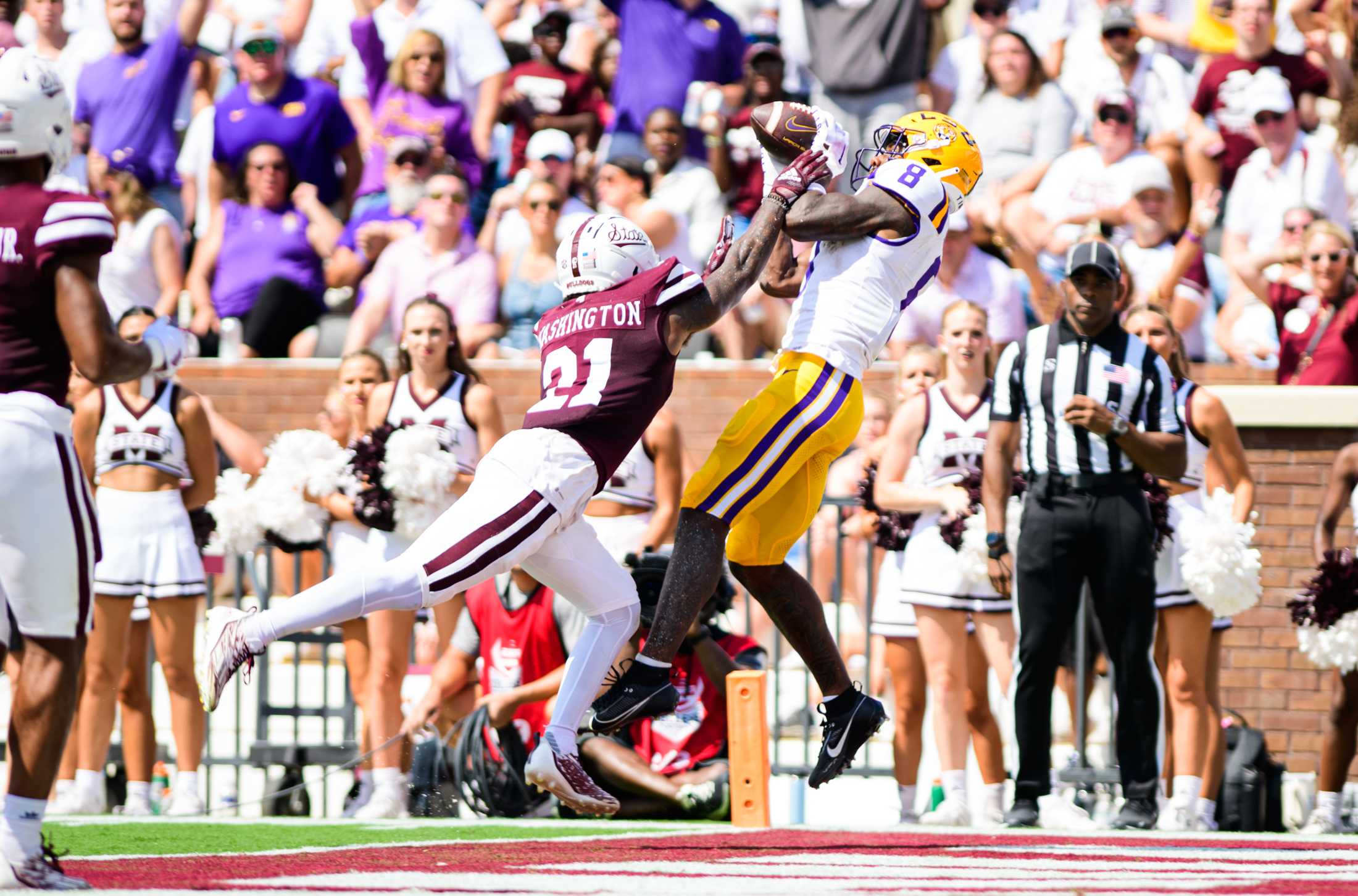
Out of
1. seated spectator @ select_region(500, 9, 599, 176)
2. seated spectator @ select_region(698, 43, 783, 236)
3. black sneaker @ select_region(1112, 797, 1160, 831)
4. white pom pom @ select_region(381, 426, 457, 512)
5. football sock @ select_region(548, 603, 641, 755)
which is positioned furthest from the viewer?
seated spectator @ select_region(500, 9, 599, 176)

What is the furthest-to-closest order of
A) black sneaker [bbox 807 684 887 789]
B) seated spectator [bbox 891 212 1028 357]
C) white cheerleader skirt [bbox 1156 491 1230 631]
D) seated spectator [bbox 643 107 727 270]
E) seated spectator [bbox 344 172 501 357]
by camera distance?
seated spectator [bbox 643 107 727 270]
seated spectator [bbox 344 172 501 357]
seated spectator [bbox 891 212 1028 357]
white cheerleader skirt [bbox 1156 491 1230 631]
black sneaker [bbox 807 684 887 789]

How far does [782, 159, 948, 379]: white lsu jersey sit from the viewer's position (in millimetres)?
6254

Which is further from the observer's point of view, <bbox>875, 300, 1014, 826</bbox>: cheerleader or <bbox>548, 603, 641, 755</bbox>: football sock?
<bbox>875, 300, 1014, 826</bbox>: cheerleader

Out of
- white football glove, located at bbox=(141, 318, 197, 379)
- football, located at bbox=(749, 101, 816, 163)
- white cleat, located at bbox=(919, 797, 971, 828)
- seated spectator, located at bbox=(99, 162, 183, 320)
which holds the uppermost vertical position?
seated spectator, located at bbox=(99, 162, 183, 320)

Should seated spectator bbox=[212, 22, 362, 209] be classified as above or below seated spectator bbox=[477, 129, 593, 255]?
above

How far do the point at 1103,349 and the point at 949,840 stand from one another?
2257 millimetres

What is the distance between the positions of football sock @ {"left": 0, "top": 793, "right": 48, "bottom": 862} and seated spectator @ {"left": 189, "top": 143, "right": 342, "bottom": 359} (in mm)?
7704

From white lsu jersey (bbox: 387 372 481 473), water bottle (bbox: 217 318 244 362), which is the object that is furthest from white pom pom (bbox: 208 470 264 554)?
water bottle (bbox: 217 318 244 362)

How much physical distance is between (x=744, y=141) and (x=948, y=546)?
4416 millimetres

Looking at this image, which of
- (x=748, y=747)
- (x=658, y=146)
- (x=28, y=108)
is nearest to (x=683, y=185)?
(x=658, y=146)

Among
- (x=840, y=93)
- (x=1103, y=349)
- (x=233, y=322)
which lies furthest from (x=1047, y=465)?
(x=233, y=322)

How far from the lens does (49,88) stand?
4.97 meters

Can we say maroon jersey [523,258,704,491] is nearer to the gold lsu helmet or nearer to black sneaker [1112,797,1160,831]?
the gold lsu helmet

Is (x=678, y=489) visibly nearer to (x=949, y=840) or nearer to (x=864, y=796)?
(x=864, y=796)
